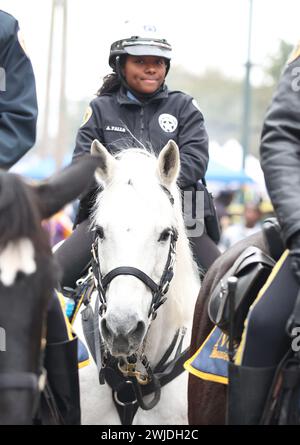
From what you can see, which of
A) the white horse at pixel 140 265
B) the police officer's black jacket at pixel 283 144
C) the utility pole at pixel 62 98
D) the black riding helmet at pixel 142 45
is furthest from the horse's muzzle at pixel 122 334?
the utility pole at pixel 62 98

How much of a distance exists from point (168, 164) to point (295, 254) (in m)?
2.05

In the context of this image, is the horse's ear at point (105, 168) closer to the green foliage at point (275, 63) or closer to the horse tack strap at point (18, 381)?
the horse tack strap at point (18, 381)

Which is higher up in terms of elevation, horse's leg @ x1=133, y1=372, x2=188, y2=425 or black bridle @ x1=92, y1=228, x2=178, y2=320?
black bridle @ x1=92, y1=228, x2=178, y2=320

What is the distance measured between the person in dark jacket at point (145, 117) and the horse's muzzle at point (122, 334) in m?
1.31

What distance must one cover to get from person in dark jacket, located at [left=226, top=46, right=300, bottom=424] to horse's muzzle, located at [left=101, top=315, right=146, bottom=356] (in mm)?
958

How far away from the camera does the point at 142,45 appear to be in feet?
23.8

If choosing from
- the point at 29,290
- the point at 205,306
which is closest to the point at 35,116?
the point at 205,306

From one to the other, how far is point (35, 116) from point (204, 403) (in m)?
2.16

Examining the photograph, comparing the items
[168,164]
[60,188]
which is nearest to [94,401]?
[168,164]

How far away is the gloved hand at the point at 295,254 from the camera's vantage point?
454 centimetres

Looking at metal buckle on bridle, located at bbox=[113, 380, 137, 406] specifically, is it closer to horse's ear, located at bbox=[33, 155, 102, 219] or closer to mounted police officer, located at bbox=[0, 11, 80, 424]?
mounted police officer, located at bbox=[0, 11, 80, 424]

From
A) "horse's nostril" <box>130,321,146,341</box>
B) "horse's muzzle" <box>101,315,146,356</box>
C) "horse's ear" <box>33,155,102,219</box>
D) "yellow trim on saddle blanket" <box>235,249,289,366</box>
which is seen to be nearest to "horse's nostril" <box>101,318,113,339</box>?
"horse's muzzle" <box>101,315,146,356</box>

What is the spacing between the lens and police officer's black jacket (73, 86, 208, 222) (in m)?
7.14
